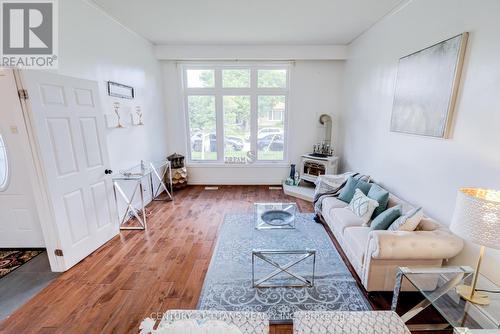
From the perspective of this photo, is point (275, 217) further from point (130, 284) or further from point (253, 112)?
point (253, 112)

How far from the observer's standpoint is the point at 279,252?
208 cm

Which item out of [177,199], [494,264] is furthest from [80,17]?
[494,264]

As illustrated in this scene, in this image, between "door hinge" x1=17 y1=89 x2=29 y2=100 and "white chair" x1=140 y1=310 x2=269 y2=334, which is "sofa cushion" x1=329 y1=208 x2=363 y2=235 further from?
"door hinge" x1=17 y1=89 x2=29 y2=100

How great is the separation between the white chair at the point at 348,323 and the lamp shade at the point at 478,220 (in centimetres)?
66

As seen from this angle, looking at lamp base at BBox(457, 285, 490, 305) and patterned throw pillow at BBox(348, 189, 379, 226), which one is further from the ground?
patterned throw pillow at BBox(348, 189, 379, 226)

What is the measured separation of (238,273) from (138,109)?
313 centimetres

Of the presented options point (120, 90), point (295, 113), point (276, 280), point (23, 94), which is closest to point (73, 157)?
→ point (23, 94)

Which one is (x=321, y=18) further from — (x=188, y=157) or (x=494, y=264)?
(x=188, y=157)

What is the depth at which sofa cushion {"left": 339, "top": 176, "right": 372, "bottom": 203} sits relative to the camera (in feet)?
10.0

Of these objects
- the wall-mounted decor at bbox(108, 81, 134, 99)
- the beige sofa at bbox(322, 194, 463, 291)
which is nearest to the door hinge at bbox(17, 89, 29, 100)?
the wall-mounted decor at bbox(108, 81, 134, 99)

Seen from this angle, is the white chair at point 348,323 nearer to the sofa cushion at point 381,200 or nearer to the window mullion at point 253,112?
the sofa cushion at point 381,200

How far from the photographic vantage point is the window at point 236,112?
489cm

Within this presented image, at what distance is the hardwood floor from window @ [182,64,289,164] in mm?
2025

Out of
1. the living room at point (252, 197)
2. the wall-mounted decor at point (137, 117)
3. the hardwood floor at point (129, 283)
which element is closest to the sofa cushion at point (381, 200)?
the living room at point (252, 197)
